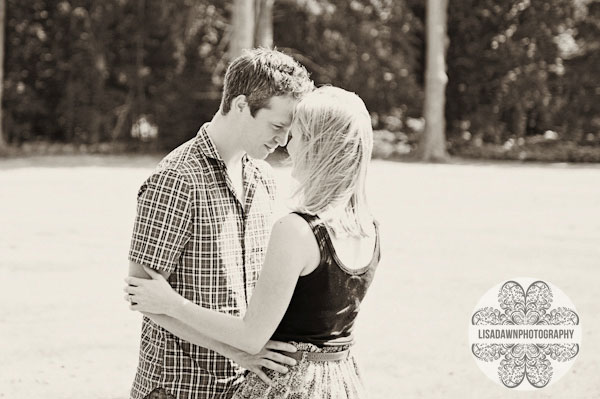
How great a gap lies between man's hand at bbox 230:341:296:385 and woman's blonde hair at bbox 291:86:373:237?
1.17ft

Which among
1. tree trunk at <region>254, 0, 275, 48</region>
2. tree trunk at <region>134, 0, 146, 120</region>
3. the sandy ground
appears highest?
tree trunk at <region>254, 0, 275, 48</region>

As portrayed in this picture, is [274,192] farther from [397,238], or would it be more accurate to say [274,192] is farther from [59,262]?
[397,238]

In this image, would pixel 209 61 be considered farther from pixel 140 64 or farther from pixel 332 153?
pixel 332 153

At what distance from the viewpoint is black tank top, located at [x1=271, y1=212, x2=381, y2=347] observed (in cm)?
250

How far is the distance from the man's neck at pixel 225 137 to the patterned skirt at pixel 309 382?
2.03 ft

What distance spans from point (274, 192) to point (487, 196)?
41.6 feet

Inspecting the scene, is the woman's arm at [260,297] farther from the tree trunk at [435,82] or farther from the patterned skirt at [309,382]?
the tree trunk at [435,82]

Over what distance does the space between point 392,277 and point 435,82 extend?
57.8 ft

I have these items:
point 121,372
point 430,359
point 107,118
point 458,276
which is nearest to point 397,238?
point 458,276

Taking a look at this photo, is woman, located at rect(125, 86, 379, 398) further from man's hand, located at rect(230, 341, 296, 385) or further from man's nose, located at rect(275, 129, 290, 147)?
man's nose, located at rect(275, 129, 290, 147)

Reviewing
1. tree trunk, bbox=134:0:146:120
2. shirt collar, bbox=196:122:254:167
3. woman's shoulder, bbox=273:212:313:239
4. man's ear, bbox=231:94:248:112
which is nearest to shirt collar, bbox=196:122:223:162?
shirt collar, bbox=196:122:254:167

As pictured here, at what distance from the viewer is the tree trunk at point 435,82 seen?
2517 cm

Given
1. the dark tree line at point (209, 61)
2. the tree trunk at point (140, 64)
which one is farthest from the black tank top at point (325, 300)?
the tree trunk at point (140, 64)

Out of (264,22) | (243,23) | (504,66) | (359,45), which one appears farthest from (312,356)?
(504,66)
